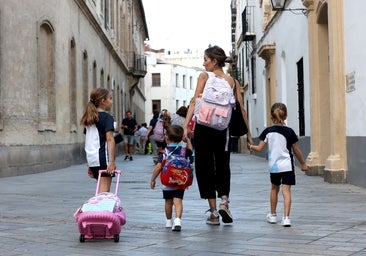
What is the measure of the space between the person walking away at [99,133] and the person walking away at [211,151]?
94 centimetres

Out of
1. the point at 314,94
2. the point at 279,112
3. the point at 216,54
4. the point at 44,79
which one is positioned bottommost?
the point at 279,112

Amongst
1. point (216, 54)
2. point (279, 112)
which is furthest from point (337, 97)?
point (216, 54)

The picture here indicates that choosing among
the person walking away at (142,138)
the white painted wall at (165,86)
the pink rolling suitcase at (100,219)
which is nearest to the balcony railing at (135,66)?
the person walking away at (142,138)

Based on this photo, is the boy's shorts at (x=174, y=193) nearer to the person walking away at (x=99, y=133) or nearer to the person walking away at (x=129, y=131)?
the person walking away at (x=99, y=133)

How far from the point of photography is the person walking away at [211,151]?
22.9ft

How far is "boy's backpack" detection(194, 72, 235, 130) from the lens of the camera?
22.4 ft

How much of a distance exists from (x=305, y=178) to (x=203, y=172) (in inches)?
285

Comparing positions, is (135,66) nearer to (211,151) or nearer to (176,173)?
(211,151)

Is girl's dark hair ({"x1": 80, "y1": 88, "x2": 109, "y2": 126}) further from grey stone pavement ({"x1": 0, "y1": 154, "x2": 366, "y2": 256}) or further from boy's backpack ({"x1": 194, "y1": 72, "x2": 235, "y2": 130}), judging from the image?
grey stone pavement ({"x1": 0, "y1": 154, "x2": 366, "y2": 256})

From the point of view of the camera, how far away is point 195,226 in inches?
271

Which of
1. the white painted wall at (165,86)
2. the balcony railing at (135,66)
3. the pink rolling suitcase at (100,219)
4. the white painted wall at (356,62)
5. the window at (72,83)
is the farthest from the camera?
the white painted wall at (165,86)

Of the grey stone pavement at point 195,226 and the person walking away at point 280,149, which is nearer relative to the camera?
the grey stone pavement at point 195,226

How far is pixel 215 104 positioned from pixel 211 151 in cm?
54

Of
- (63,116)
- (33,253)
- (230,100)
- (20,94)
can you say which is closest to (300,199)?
(230,100)
